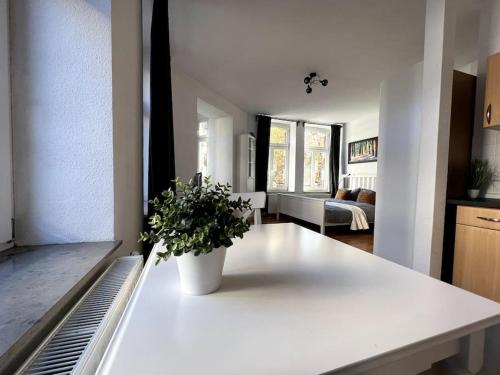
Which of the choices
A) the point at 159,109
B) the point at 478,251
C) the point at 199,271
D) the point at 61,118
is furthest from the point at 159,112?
the point at 478,251

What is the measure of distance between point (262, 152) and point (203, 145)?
5.08ft

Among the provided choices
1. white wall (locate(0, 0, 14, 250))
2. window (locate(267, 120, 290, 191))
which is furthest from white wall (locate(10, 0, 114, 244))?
window (locate(267, 120, 290, 191))

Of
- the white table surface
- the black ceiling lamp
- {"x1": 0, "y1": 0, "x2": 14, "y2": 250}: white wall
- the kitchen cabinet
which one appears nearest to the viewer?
the white table surface

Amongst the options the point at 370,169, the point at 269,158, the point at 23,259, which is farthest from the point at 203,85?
the point at 370,169

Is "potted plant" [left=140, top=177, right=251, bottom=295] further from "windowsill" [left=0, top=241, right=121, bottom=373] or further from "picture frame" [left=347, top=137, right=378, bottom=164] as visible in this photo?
"picture frame" [left=347, top=137, right=378, bottom=164]

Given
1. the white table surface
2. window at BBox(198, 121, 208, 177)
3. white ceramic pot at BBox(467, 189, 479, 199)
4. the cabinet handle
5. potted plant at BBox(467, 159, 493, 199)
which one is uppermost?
window at BBox(198, 121, 208, 177)

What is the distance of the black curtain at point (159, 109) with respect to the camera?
1.39 metres

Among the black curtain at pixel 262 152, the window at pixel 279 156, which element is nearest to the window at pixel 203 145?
the black curtain at pixel 262 152

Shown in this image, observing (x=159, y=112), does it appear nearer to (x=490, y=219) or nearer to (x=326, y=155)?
(x=490, y=219)

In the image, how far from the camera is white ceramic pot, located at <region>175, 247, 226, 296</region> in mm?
549

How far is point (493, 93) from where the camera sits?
169cm

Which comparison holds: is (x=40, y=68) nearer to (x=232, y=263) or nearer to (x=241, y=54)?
(x=232, y=263)

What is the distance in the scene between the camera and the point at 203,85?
147 inches

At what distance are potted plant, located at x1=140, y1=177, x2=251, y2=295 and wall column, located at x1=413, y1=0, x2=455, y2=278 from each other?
179 cm
